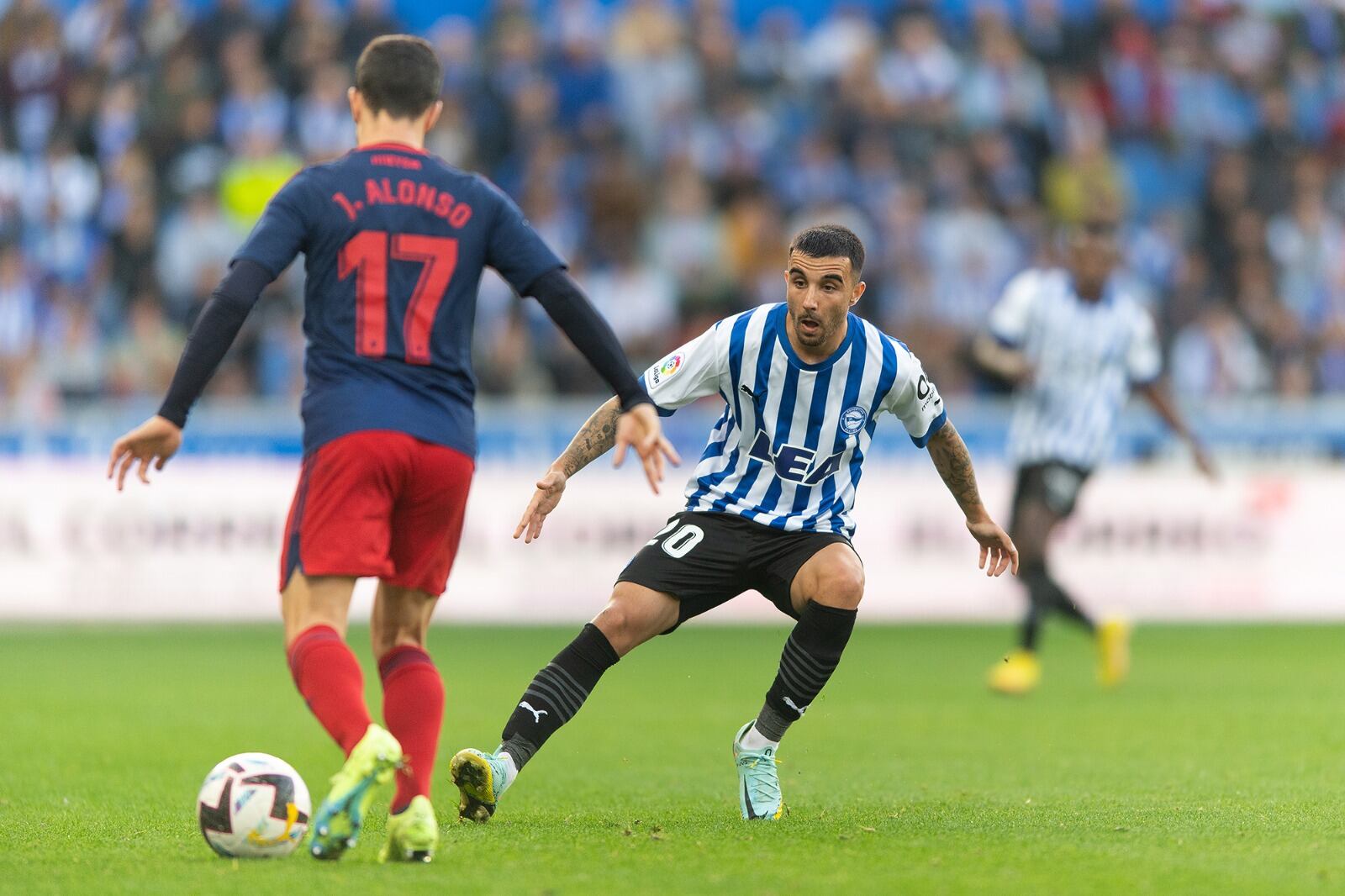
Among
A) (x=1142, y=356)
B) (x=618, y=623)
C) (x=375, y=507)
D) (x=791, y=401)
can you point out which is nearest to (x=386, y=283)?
(x=375, y=507)

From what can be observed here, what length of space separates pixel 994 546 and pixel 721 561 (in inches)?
36.3

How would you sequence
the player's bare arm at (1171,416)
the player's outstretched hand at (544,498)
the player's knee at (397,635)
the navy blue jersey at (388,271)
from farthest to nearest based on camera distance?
the player's bare arm at (1171,416) < the player's outstretched hand at (544,498) < the player's knee at (397,635) < the navy blue jersey at (388,271)

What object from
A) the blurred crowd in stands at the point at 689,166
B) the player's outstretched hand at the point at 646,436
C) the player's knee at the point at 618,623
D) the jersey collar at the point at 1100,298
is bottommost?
the player's knee at the point at 618,623

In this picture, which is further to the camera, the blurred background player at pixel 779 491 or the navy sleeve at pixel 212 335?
the blurred background player at pixel 779 491

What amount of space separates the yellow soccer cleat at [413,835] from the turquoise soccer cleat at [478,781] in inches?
31.4

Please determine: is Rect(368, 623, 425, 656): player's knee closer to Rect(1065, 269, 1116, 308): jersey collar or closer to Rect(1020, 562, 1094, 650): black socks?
Rect(1020, 562, 1094, 650): black socks

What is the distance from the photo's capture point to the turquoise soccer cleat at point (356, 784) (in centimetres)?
446

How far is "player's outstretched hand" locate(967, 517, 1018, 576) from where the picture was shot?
6180 millimetres

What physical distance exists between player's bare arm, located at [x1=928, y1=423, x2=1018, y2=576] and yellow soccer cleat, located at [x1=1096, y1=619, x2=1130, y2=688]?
16.8 ft

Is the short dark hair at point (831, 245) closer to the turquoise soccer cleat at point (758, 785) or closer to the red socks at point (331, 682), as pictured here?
the turquoise soccer cleat at point (758, 785)

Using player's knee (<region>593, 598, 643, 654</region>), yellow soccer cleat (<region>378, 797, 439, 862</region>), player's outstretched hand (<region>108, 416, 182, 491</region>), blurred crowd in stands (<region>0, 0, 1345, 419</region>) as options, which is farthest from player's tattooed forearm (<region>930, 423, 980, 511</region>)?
blurred crowd in stands (<region>0, 0, 1345, 419</region>)

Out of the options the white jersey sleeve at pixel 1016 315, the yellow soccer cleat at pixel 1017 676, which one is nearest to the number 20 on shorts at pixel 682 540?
the yellow soccer cleat at pixel 1017 676

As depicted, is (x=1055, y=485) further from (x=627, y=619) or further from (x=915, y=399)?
(x=627, y=619)

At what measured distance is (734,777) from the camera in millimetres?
7160
